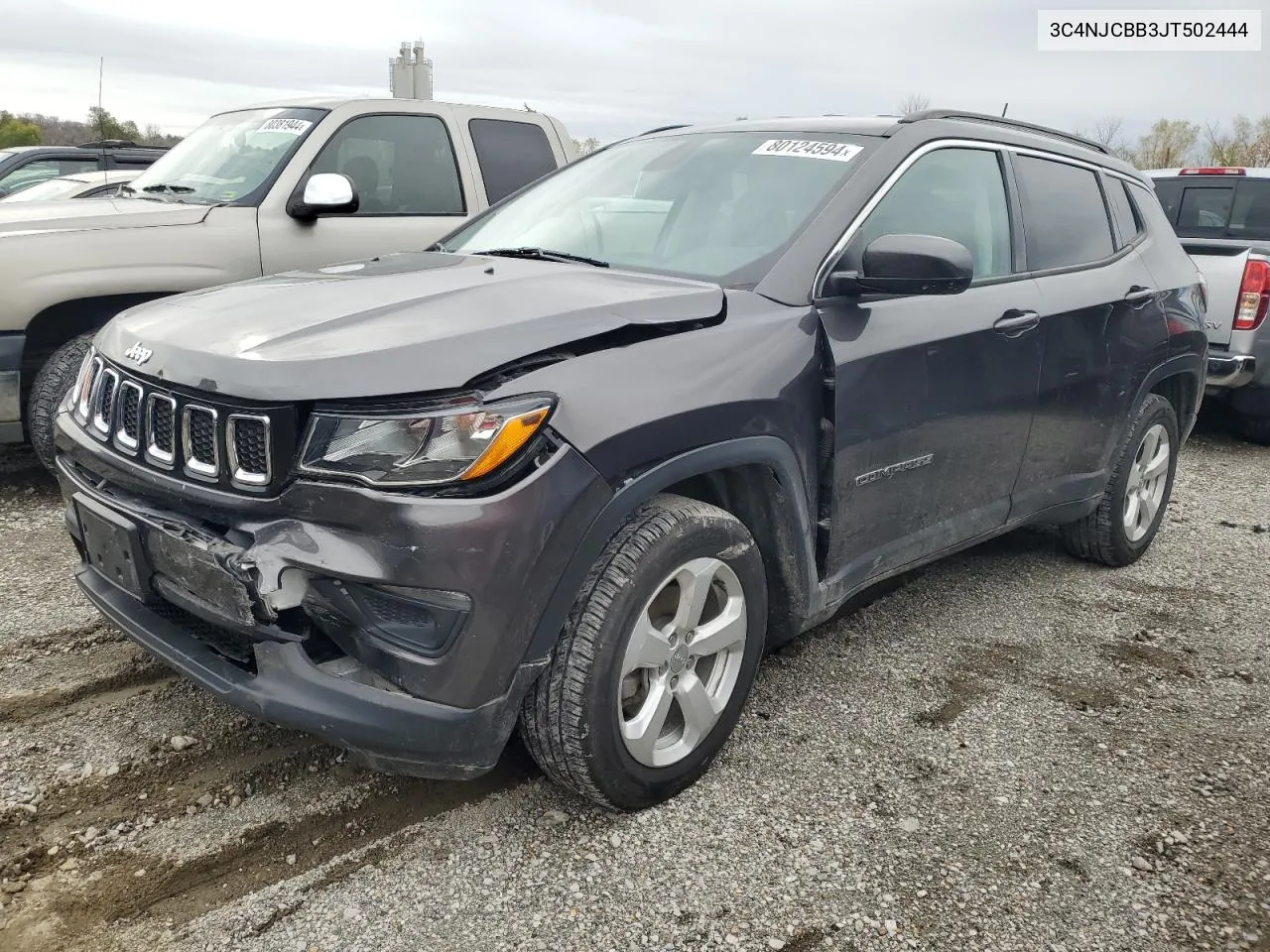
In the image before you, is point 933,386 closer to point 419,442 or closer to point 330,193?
point 419,442

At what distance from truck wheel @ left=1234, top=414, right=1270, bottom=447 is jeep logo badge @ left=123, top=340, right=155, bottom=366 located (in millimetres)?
7163

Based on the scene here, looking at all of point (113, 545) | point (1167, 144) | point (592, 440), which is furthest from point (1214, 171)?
point (1167, 144)

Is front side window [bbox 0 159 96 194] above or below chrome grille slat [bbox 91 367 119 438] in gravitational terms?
above

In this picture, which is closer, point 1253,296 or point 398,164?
point 398,164

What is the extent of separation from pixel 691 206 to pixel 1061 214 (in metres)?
1.56

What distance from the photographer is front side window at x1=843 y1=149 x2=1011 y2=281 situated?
3.07m

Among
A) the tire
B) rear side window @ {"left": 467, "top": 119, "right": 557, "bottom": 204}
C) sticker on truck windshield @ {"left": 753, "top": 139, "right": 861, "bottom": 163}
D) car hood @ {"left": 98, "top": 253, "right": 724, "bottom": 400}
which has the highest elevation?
rear side window @ {"left": 467, "top": 119, "right": 557, "bottom": 204}

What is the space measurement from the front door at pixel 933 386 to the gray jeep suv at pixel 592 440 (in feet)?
0.04

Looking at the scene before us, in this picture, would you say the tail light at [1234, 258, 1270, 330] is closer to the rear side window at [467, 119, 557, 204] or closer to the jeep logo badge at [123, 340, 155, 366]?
the rear side window at [467, 119, 557, 204]

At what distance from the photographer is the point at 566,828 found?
8.38ft

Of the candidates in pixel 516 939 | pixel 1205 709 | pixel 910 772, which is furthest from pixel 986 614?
pixel 516 939

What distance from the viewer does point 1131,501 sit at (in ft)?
14.9

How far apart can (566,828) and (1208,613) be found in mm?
2932

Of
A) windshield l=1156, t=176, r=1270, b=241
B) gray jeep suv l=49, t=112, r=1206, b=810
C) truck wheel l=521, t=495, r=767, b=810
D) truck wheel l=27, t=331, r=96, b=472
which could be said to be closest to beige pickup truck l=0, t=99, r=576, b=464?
truck wheel l=27, t=331, r=96, b=472
